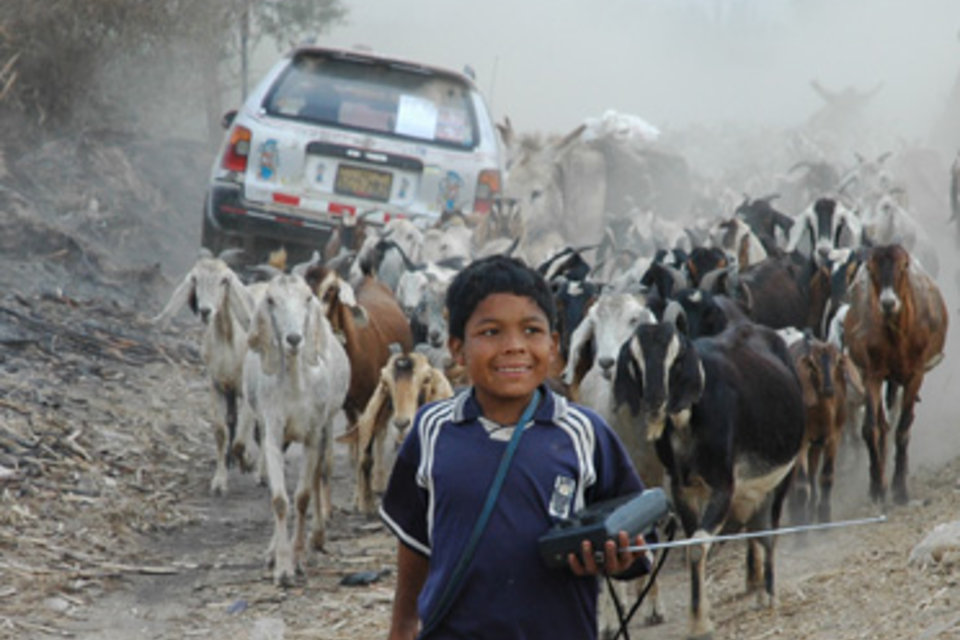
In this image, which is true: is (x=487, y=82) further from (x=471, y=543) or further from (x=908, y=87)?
(x=471, y=543)

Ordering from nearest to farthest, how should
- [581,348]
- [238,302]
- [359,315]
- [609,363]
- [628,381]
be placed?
[628,381] < [609,363] < [581,348] < [359,315] < [238,302]

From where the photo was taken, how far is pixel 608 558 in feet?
12.6

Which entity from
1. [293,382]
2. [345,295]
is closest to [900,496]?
[345,295]

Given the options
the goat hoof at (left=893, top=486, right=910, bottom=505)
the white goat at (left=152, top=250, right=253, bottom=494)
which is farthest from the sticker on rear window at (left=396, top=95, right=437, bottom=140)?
the goat hoof at (left=893, top=486, right=910, bottom=505)

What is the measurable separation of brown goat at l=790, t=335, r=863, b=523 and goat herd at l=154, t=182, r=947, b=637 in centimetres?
1

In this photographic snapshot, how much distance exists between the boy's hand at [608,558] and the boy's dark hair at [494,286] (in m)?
0.67

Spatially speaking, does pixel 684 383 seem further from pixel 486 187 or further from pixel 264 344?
pixel 486 187

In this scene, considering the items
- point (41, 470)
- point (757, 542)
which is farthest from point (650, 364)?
point (41, 470)

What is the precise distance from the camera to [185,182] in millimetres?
25594

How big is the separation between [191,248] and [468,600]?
18.9m

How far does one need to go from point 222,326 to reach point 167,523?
1954 millimetres

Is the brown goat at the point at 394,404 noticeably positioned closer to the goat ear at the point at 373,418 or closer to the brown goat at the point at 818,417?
the goat ear at the point at 373,418

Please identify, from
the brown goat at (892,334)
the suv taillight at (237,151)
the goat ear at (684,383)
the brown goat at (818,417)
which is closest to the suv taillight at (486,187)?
the suv taillight at (237,151)

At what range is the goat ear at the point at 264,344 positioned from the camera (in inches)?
388
